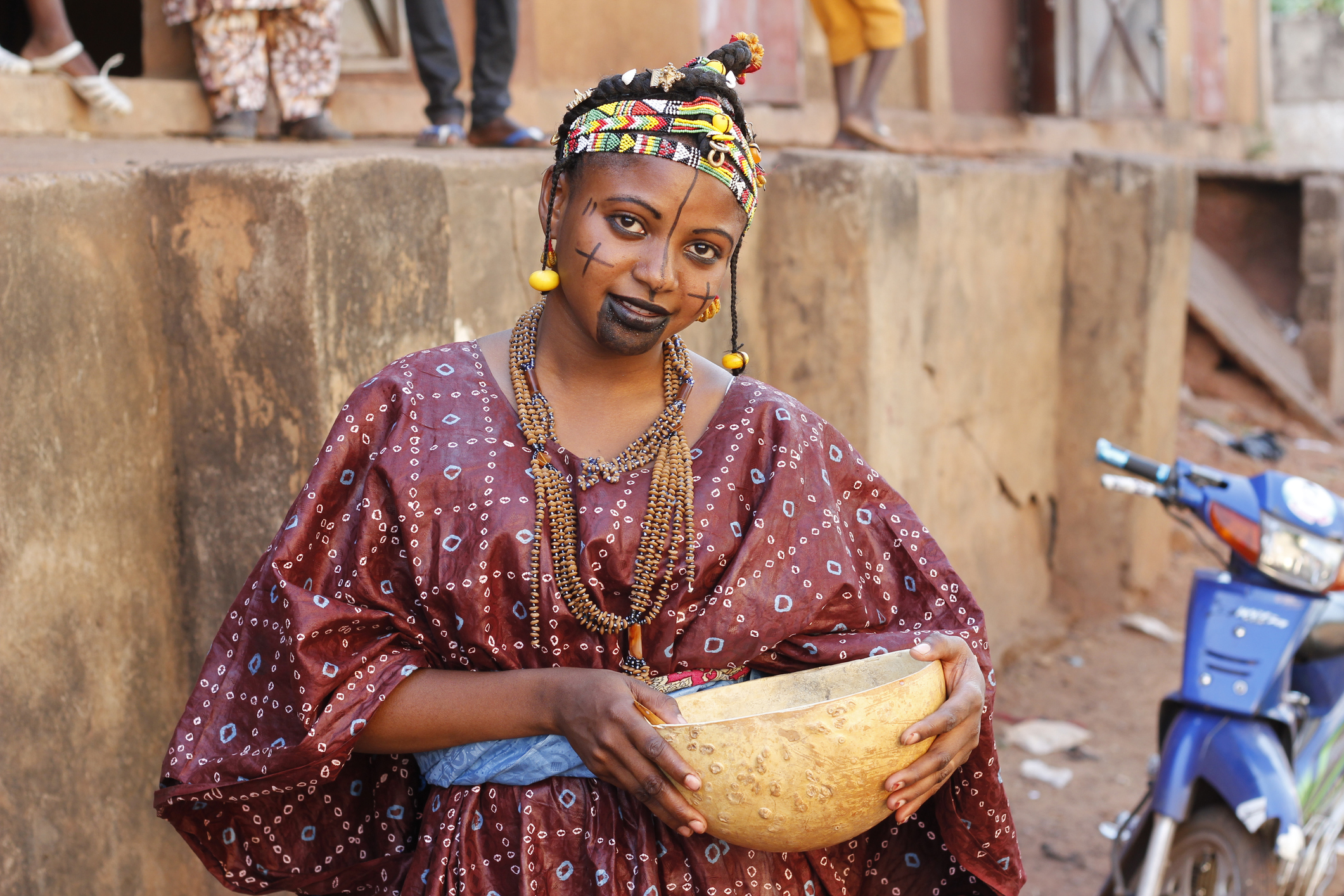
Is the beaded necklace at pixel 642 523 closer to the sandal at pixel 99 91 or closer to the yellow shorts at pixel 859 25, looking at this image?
the sandal at pixel 99 91

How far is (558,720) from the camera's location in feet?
4.76

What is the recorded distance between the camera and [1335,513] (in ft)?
9.81

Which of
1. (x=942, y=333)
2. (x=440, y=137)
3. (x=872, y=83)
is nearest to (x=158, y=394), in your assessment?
(x=440, y=137)

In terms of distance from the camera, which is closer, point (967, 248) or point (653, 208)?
point (653, 208)

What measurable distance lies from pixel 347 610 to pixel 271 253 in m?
1.01

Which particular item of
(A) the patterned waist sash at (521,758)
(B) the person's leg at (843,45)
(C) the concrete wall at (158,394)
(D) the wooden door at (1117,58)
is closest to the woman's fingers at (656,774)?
(A) the patterned waist sash at (521,758)

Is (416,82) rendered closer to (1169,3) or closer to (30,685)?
(30,685)

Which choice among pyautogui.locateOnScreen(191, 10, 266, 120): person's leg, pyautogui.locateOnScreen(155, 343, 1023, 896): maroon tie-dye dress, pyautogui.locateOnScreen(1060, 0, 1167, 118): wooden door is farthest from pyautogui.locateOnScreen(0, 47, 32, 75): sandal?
pyautogui.locateOnScreen(1060, 0, 1167, 118): wooden door

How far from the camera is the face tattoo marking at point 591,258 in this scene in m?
1.53

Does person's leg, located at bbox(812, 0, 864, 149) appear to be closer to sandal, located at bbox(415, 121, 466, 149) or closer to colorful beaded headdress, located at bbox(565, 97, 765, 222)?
sandal, located at bbox(415, 121, 466, 149)

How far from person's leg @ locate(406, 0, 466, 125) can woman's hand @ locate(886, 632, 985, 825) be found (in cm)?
334

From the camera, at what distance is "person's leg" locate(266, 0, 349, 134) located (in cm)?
434

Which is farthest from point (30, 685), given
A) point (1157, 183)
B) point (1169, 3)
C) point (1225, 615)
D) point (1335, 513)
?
point (1169, 3)

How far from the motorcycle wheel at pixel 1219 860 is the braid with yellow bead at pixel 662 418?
6.43 ft
